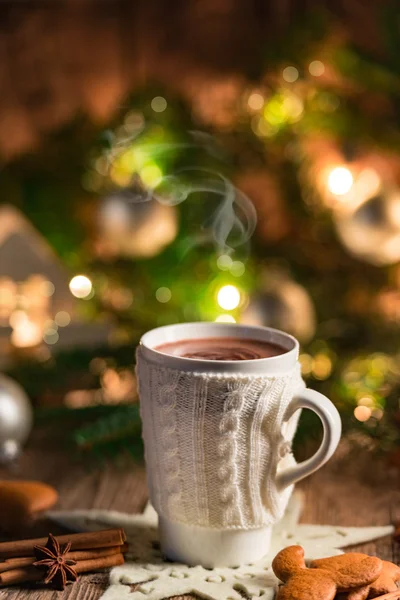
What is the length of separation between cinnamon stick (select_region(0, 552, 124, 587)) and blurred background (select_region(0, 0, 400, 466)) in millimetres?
409

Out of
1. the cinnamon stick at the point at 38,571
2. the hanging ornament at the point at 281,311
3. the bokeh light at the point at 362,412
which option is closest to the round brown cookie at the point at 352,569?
the cinnamon stick at the point at 38,571

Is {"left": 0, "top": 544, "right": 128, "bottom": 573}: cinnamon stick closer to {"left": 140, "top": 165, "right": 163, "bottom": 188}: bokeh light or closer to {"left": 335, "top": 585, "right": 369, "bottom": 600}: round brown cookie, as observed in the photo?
{"left": 335, "top": 585, "right": 369, "bottom": 600}: round brown cookie

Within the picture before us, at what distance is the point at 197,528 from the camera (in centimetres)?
74

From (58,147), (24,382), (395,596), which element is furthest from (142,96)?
(395,596)

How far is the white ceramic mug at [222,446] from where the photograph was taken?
2.31 feet

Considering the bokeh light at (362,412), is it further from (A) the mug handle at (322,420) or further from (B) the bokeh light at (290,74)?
(B) the bokeh light at (290,74)

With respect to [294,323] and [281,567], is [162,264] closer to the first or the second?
[294,323]

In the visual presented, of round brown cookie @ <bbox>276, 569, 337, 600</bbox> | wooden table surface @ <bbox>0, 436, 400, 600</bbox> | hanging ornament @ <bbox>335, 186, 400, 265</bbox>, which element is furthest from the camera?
hanging ornament @ <bbox>335, 186, 400, 265</bbox>

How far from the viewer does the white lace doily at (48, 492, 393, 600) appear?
70 centimetres

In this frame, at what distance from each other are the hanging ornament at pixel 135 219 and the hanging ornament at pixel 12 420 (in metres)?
0.36

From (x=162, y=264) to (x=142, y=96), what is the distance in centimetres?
29

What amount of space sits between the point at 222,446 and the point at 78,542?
175mm

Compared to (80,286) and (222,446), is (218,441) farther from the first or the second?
(80,286)

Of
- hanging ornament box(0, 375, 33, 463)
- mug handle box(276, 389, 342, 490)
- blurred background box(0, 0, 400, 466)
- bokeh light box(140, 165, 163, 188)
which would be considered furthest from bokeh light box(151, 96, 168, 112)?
mug handle box(276, 389, 342, 490)
